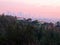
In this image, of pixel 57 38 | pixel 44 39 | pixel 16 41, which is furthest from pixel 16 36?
pixel 57 38

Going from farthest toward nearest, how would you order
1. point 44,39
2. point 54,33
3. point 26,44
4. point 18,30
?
point 54,33 → point 44,39 → point 18,30 → point 26,44

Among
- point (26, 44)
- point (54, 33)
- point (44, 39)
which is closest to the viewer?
point (26, 44)

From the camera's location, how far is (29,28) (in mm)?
15453

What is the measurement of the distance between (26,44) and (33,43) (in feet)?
1.39

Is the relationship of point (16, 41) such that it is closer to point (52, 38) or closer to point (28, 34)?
point (28, 34)

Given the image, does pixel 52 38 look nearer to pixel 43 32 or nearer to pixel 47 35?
pixel 47 35

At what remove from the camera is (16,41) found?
14.5 metres

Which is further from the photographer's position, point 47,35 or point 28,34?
point 47,35

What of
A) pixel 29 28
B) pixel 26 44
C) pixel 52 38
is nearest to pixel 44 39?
pixel 52 38

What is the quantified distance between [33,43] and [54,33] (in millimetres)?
4705

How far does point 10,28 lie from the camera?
15.7 metres

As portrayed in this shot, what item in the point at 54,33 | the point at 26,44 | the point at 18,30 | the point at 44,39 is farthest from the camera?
the point at 54,33

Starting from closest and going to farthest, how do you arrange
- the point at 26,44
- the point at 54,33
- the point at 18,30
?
the point at 26,44, the point at 18,30, the point at 54,33

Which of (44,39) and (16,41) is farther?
(44,39)
